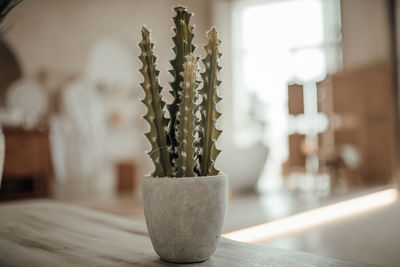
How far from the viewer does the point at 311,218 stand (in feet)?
12.2

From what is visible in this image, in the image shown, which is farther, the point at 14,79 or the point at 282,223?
the point at 14,79

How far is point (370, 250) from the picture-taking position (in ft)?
8.27

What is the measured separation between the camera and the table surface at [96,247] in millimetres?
597

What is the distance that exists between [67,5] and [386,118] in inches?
245

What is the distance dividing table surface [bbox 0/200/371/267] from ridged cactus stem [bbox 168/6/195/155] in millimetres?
196

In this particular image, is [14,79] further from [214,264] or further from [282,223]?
[214,264]

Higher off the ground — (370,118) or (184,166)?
(184,166)

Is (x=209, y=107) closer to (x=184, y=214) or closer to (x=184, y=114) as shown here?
(x=184, y=114)

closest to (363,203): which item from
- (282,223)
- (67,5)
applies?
(282,223)

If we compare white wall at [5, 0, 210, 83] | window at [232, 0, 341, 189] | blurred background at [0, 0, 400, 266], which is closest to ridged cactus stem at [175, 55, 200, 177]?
blurred background at [0, 0, 400, 266]

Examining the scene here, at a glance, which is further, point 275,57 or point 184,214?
point 275,57

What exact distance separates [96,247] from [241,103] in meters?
8.74

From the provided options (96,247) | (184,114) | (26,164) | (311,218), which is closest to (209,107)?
(184,114)

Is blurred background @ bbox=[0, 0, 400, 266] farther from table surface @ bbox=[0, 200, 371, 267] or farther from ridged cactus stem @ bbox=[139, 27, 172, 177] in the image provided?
ridged cactus stem @ bbox=[139, 27, 172, 177]
